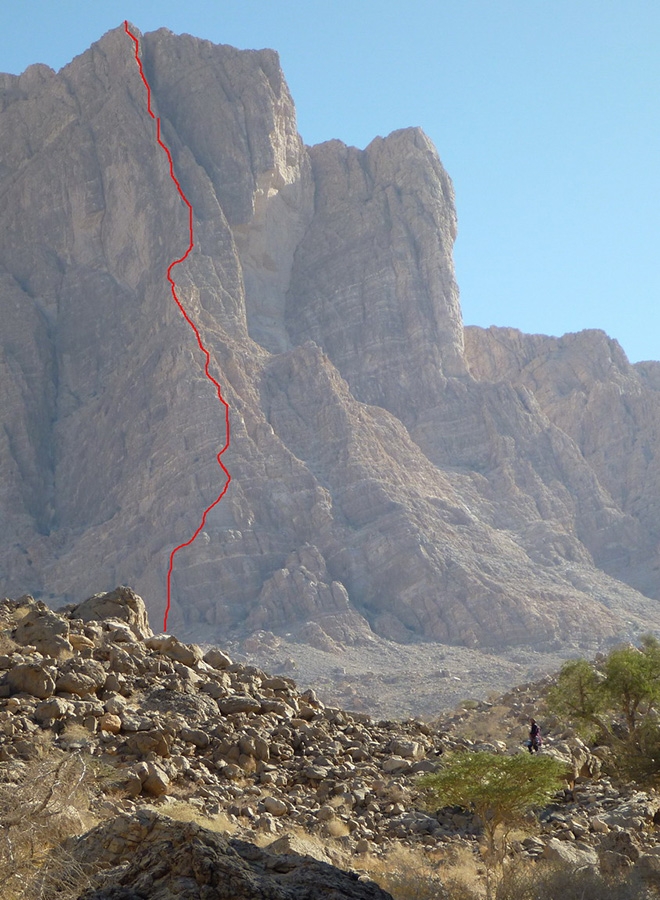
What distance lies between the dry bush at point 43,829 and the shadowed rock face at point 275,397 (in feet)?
234

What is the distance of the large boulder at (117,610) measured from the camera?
21578 mm

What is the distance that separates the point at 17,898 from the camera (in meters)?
8.46

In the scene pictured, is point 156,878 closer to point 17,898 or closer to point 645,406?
point 17,898

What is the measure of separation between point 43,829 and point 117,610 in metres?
11.8

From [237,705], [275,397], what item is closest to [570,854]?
[237,705]

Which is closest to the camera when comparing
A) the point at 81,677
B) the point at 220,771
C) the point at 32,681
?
the point at 220,771

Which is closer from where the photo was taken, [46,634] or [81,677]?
[81,677]

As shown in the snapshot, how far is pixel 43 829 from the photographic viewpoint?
10.0m

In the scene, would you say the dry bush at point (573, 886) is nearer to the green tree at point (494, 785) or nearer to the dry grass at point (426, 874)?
the dry grass at point (426, 874)

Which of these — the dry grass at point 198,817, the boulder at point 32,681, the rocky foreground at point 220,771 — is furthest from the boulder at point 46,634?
the dry grass at point 198,817

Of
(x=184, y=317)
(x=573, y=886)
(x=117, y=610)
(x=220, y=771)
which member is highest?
(x=184, y=317)

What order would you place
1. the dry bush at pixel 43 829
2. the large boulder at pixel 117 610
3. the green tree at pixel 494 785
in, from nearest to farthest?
the dry bush at pixel 43 829
the green tree at pixel 494 785
the large boulder at pixel 117 610

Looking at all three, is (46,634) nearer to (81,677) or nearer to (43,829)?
(81,677)

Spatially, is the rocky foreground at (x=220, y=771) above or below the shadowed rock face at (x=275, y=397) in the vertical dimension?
below
